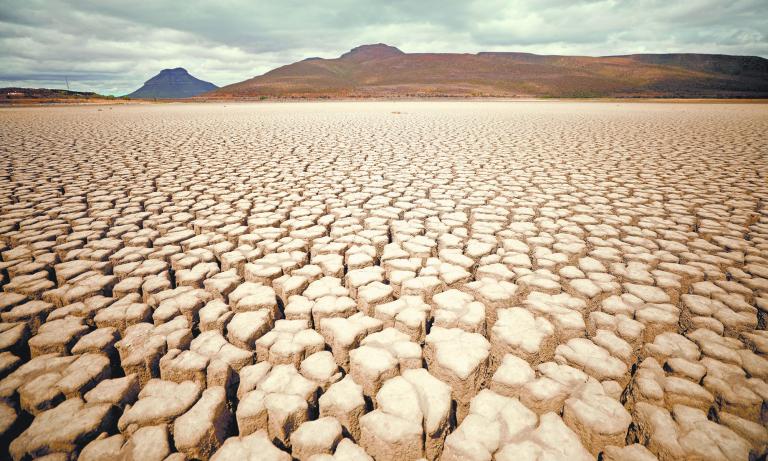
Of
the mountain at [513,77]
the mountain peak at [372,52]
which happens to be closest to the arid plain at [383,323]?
the mountain at [513,77]

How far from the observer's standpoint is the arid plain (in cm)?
92

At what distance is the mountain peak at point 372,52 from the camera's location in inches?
2953

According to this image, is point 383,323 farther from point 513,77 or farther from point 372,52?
point 372,52

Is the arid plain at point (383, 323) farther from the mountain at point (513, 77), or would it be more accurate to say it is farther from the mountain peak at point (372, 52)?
the mountain peak at point (372, 52)

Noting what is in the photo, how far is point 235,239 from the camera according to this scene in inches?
82.3

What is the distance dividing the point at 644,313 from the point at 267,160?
414cm

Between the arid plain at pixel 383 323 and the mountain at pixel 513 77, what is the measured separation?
103ft

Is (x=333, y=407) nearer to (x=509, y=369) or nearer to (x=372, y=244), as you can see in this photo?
(x=509, y=369)

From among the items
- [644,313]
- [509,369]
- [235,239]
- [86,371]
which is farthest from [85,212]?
[644,313]

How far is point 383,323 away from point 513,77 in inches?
2026

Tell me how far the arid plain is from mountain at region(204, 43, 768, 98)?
1235 inches

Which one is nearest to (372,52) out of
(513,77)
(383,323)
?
(513,77)

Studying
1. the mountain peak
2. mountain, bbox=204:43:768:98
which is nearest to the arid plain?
mountain, bbox=204:43:768:98

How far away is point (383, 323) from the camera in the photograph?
1.34 meters
